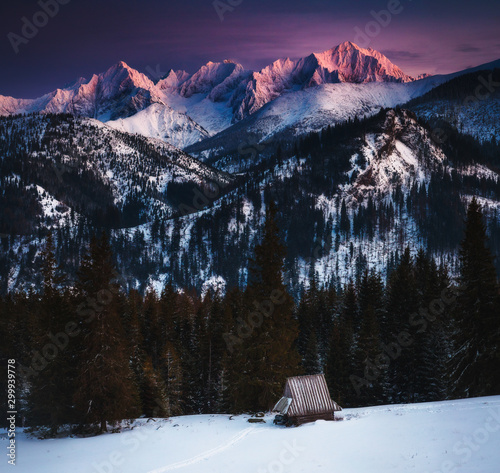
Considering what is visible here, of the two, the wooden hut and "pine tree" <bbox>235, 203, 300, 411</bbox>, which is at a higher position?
"pine tree" <bbox>235, 203, 300, 411</bbox>

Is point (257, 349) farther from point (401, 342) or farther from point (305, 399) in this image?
point (401, 342)

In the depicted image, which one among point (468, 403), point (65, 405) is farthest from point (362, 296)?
point (65, 405)

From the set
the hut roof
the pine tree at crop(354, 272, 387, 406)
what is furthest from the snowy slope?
the pine tree at crop(354, 272, 387, 406)

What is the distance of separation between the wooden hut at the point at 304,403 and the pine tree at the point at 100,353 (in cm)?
1192

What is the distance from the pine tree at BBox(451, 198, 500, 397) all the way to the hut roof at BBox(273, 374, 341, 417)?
→ 12.3 metres

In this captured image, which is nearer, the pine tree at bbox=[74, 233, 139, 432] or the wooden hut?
the wooden hut

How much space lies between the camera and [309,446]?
83.3 feet

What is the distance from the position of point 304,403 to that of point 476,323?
1569cm

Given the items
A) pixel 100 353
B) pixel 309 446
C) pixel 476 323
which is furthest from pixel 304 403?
Result: pixel 476 323

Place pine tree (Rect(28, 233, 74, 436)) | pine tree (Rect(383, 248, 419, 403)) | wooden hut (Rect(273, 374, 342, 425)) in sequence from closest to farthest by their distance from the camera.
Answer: wooden hut (Rect(273, 374, 342, 425))
pine tree (Rect(28, 233, 74, 436))
pine tree (Rect(383, 248, 419, 403))

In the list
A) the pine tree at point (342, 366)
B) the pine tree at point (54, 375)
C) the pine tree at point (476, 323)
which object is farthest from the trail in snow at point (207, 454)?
the pine tree at point (342, 366)

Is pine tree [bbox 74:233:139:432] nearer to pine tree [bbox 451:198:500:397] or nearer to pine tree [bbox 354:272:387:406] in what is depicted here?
pine tree [bbox 451:198:500:397]

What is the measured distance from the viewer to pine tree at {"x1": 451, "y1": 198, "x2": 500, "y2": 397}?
118ft

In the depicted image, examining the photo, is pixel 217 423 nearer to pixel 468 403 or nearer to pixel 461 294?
pixel 468 403
